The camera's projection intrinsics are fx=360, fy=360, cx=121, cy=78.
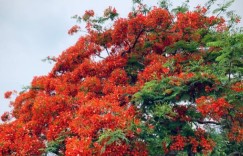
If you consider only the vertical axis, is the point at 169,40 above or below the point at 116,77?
above

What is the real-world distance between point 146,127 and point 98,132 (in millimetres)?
1144

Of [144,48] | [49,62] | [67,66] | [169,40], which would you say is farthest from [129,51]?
[49,62]

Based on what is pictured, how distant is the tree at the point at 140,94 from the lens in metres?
8.25

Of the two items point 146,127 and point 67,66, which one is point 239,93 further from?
point 67,66

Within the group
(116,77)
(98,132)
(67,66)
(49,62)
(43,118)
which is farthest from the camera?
(49,62)

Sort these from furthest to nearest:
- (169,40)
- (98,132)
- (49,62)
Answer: (49,62) < (169,40) < (98,132)

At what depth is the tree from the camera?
825 centimetres

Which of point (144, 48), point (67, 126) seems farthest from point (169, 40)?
point (67, 126)

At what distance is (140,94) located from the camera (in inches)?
348

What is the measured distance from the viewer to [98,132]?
819 cm

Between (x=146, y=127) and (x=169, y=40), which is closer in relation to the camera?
(x=146, y=127)

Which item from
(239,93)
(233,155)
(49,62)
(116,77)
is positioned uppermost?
(49,62)

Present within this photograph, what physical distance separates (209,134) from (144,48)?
3.84 m

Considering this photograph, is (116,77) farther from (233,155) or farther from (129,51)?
(233,155)
